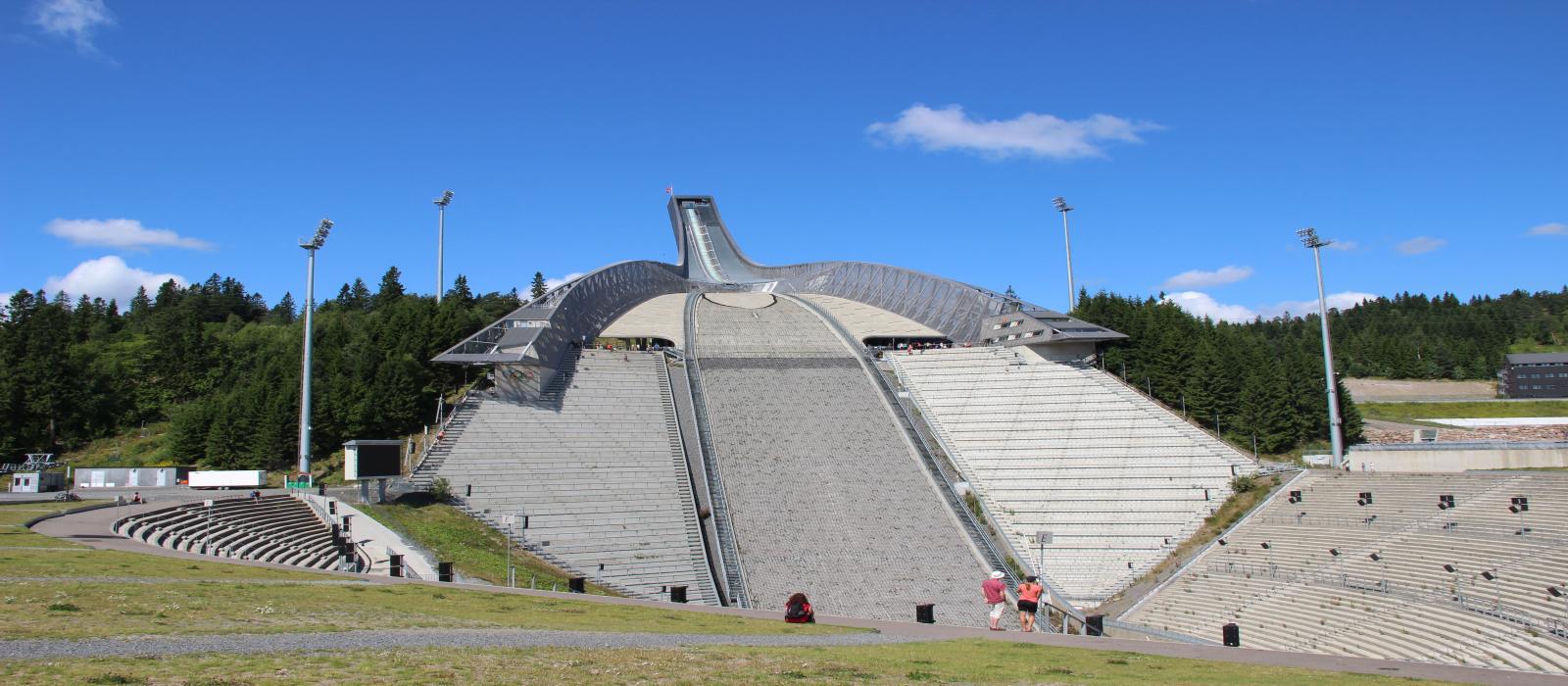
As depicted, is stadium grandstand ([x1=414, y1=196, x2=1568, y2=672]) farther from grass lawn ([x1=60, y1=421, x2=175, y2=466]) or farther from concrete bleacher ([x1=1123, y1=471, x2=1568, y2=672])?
grass lawn ([x1=60, y1=421, x2=175, y2=466])

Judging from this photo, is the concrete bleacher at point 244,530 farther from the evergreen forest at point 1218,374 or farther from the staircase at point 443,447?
the evergreen forest at point 1218,374

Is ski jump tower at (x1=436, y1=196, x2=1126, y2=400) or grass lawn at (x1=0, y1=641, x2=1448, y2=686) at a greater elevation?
ski jump tower at (x1=436, y1=196, x2=1126, y2=400)

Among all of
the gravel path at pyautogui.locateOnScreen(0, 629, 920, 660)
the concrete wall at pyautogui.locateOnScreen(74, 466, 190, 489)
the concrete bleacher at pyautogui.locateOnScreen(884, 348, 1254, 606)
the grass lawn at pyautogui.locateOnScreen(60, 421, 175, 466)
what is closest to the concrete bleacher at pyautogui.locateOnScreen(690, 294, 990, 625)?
the concrete bleacher at pyautogui.locateOnScreen(884, 348, 1254, 606)

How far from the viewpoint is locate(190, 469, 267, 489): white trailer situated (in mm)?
34188

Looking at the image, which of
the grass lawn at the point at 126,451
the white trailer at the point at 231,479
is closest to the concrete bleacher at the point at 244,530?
the white trailer at the point at 231,479

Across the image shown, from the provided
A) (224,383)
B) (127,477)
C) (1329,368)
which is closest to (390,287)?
(224,383)

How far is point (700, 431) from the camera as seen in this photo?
121 ft

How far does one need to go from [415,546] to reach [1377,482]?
2880cm

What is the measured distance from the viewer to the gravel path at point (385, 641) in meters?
7.99

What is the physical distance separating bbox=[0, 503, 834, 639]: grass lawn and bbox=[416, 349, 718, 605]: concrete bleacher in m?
11.8

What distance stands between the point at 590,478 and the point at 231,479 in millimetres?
14196

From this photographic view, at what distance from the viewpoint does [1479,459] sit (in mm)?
30172

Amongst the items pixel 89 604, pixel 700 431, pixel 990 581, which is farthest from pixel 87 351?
pixel 990 581

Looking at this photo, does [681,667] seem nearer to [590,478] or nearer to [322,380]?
[590,478]
